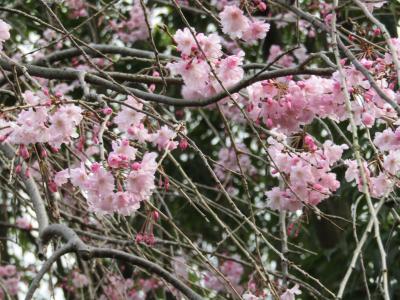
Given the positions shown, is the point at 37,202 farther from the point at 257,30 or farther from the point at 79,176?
the point at 257,30

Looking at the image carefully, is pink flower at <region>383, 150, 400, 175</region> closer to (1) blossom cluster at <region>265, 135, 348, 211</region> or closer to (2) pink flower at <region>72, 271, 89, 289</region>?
(1) blossom cluster at <region>265, 135, 348, 211</region>

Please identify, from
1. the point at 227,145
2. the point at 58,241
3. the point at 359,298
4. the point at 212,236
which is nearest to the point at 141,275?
the point at 212,236

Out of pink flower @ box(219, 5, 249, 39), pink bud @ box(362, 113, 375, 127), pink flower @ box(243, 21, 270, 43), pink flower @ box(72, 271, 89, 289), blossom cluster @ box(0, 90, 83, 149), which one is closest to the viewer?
blossom cluster @ box(0, 90, 83, 149)

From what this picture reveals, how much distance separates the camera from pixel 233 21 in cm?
230

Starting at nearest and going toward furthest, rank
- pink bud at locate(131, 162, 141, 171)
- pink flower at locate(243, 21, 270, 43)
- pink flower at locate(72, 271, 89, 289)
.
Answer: pink bud at locate(131, 162, 141, 171), pink flower at locate(243, 21, 270, 43), pink flower at locate(72, 271, 89, 289)

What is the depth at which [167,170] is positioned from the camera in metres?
4.39

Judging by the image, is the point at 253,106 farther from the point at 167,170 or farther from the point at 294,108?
the point at 167,170

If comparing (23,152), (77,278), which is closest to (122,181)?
(23,152)

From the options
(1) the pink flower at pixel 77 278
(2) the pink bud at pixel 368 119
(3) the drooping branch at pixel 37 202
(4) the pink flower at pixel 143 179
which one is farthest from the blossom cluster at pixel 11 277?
(2) the pink bud at pixel 368 119

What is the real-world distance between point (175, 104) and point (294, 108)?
1.06 feet

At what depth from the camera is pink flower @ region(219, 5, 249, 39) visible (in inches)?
89.7

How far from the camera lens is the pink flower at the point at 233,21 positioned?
89.7 inches

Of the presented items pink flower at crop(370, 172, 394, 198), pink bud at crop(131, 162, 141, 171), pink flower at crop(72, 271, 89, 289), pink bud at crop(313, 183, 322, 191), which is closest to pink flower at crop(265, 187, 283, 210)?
pink bud at crop(313, 183, 322, 191)

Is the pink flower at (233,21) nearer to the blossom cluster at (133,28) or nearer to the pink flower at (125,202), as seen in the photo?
the pink flower at (125,202)
